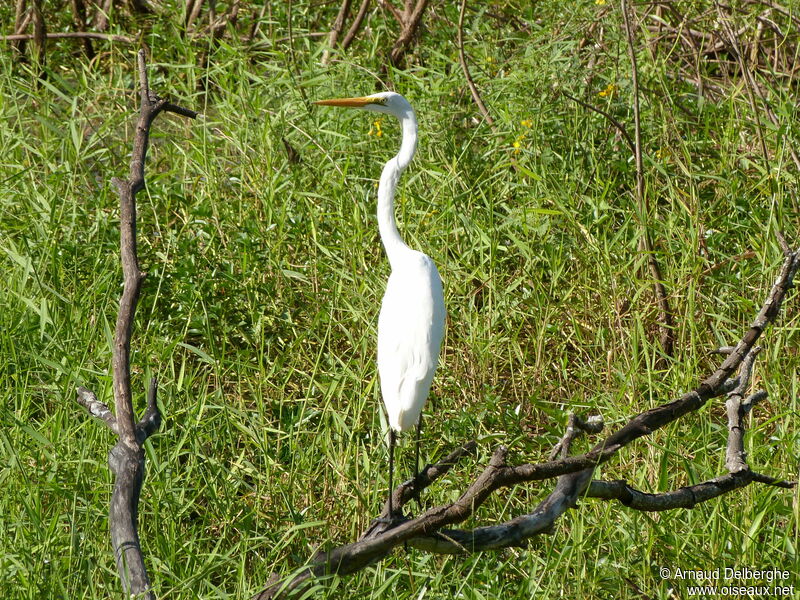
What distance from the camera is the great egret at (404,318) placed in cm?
223

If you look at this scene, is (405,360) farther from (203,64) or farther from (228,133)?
(203,64)

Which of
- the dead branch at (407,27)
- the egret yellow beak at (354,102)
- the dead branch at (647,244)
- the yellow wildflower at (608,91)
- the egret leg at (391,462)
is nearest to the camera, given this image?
the egret leg at (391,462)

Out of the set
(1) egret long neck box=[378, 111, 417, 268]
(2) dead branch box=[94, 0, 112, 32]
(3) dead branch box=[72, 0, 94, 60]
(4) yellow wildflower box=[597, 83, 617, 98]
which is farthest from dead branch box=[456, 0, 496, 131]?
(3) dead branch box=[72, 0, 94, 60]

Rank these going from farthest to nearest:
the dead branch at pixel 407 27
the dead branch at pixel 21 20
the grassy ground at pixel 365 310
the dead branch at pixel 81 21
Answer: the dead branch at pixel 81 21
the dead branch at pixel 21 20
the dead branch at pixel 407 27
the grassy ground at pixel 365 310

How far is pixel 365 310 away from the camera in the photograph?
3090 millimetres

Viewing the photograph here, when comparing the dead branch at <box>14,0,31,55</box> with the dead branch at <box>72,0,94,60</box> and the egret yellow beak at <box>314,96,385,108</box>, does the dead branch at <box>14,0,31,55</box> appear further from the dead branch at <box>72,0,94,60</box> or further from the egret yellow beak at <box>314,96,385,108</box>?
the egret yellow beak at <box>314,96,385,108</box>

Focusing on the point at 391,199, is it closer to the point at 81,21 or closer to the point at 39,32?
the point at 39,32

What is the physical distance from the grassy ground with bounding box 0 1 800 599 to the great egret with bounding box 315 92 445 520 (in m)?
0.39

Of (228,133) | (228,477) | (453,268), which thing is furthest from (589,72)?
(228,477)

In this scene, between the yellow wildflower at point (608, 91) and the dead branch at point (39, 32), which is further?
the dead branch at point (39, 32)

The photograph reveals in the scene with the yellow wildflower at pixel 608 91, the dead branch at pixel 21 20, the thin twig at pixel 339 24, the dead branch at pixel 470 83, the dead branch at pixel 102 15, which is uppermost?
the yellow wildflower at pixel 608 91

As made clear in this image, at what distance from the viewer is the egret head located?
2.56m

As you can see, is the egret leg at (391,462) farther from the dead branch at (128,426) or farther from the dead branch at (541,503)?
the dead branch at (128,426)

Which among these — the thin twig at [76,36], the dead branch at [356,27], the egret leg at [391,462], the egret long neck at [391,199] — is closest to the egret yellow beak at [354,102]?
the egret long neck at [391,199]
